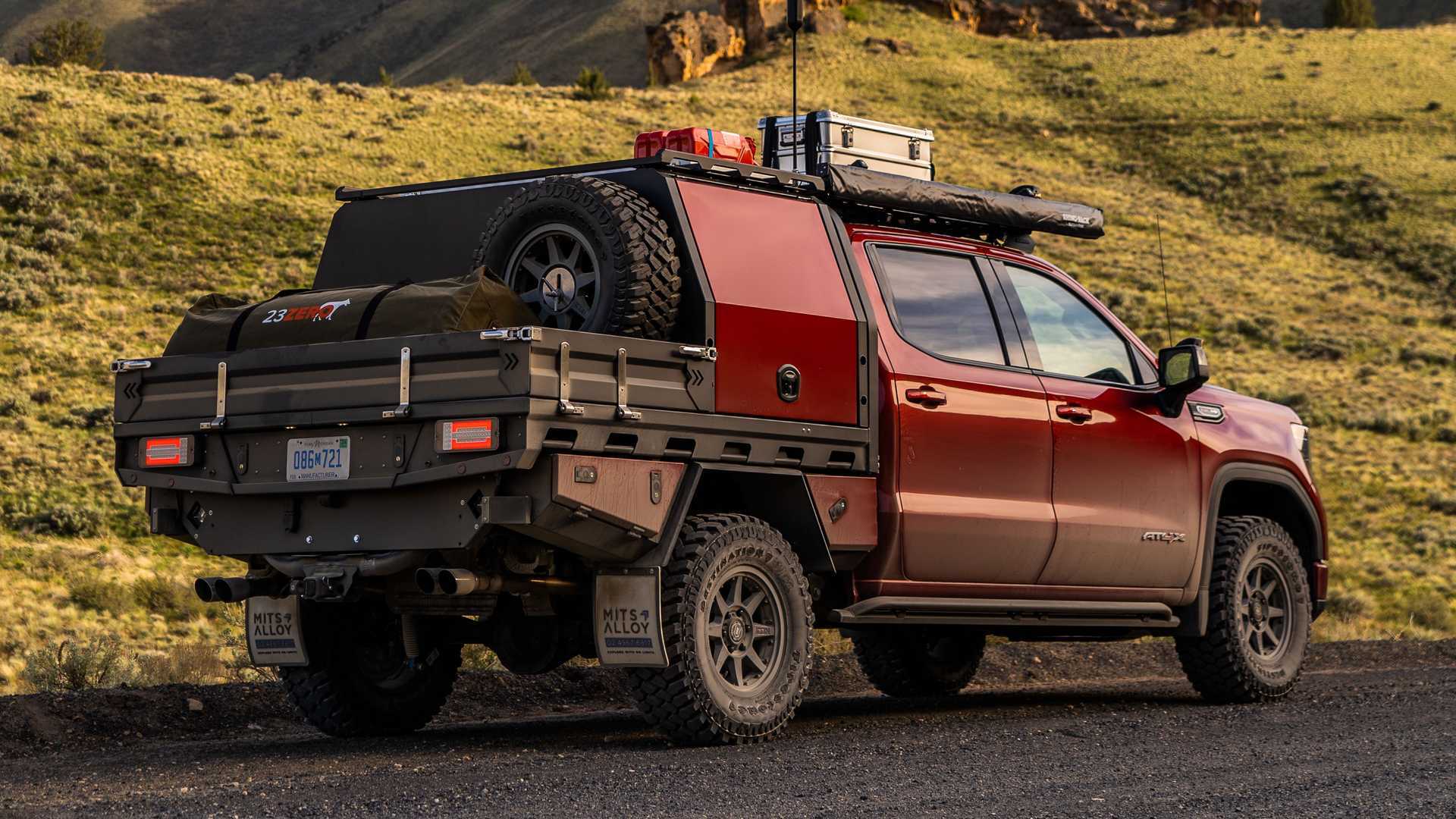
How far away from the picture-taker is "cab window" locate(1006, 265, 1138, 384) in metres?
8.67

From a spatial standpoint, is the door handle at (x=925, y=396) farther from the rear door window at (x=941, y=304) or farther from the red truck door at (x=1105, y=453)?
the red truck door at (x=1105, y=453)

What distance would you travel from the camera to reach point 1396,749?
22.4ft

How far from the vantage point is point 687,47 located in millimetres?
77750

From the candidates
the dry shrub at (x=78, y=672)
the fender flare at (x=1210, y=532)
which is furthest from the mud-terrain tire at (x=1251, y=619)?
the dry shrub at (x=78, y=672)

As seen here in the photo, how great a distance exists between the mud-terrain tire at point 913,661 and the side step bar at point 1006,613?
139cm

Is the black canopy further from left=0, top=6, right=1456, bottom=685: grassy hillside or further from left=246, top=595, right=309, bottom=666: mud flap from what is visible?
left=0, top=6, right=1456, bottom=685: grassy hillside

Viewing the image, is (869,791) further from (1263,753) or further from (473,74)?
(473,74)

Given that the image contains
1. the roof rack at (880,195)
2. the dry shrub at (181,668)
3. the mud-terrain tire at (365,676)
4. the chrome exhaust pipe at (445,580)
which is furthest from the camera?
the dry shrub at (181,668)

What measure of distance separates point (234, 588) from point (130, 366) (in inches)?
41.0

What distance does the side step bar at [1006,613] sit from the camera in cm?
765

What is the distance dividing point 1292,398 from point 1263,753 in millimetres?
28242

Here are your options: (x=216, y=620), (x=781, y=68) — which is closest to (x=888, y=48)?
(x=781, y=68)

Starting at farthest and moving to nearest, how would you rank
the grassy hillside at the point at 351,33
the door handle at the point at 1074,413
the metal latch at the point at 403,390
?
the grassy hillside at the point at 351,33 → the door handle at the point at 1074,413 → the metal latch at the point at 403,390

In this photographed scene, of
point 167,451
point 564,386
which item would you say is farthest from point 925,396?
point 167,451
